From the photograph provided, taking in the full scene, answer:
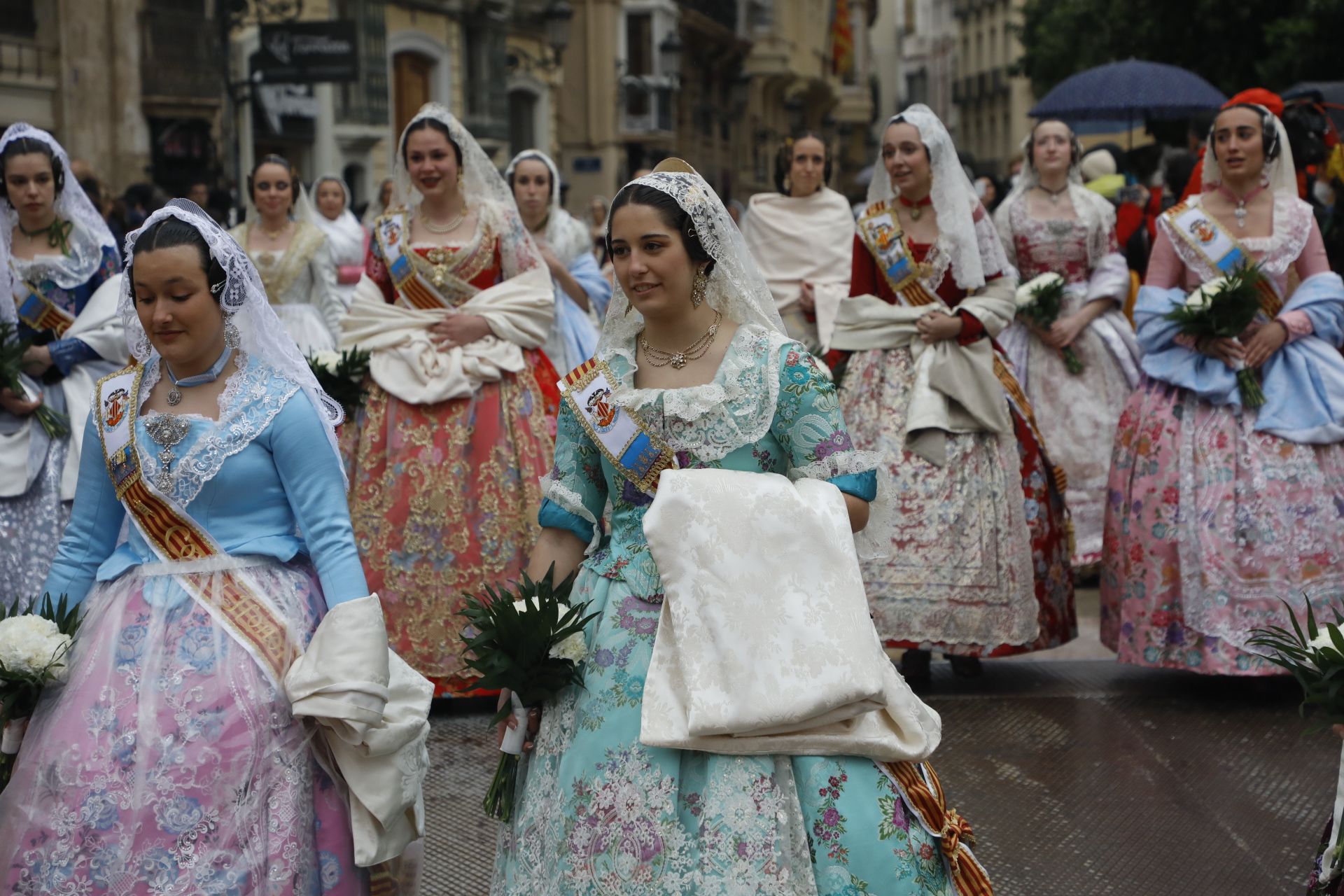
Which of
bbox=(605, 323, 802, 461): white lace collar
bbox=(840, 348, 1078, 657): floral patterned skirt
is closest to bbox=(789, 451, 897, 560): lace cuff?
bbox=(605, 323, 802, 461): white lace collar

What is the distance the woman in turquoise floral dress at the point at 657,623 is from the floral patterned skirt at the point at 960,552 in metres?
2.67

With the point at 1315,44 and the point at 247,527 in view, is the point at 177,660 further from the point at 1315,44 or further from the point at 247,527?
the point at 1315,44

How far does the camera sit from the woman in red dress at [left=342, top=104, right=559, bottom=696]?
642cm

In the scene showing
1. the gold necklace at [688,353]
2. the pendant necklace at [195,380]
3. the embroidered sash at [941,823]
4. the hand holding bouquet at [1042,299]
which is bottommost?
the embroidered sash at [941,823]

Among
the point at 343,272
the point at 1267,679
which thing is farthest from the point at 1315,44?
the point at 1267,679

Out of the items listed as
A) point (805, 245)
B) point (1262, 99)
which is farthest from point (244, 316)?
point (805, 245)

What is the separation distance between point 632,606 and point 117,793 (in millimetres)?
1102

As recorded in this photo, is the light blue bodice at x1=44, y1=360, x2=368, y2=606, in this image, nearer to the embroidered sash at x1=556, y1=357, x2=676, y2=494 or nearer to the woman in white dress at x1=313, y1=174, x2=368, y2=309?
the embroidered sash at x1=556, y1=357, x2=676, y2=494

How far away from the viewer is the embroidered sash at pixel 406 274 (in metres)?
6.56

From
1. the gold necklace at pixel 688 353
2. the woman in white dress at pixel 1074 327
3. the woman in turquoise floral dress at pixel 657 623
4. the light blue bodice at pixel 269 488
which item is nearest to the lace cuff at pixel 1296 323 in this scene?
the woman in white dress at pixel 1074 327

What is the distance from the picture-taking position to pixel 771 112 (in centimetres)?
5588

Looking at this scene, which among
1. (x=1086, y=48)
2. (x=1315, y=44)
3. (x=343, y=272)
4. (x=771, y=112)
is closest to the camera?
(x=343, y=272)

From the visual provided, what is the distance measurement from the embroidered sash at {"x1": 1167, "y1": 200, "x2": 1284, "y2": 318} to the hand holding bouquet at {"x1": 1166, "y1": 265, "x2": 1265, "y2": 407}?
0.16 feet

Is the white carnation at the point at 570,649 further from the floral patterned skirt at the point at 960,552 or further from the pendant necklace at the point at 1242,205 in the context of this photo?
the pendant necklace at the point at 1242,205
